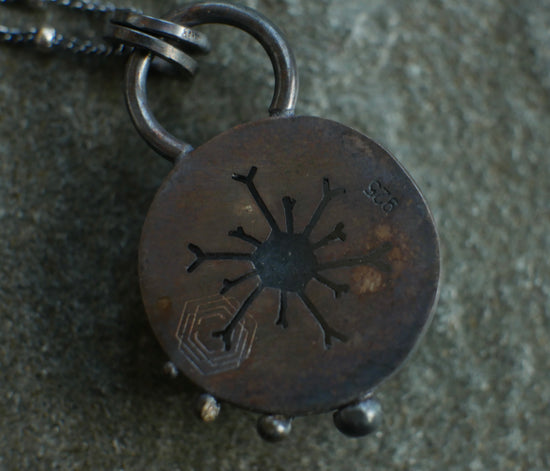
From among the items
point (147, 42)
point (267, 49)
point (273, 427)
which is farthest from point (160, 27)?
point (273, 427)

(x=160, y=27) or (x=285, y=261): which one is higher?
(x=160, y=27)

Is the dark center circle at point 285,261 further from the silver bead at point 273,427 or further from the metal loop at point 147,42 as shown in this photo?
the metal loop at point 147,42

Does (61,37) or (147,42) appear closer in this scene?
(147,42)

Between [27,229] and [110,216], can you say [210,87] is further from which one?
[27,229]

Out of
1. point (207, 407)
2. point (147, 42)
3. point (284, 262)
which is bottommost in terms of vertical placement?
point (207, 407)

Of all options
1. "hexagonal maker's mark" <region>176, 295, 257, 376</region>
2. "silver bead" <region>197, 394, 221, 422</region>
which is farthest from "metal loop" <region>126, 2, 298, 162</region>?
"silver bead" <region>197, 394, 221, 422</region>

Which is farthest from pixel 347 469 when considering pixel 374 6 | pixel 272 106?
pixel 374 6

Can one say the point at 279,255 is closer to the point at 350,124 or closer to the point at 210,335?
the point at 210,335
